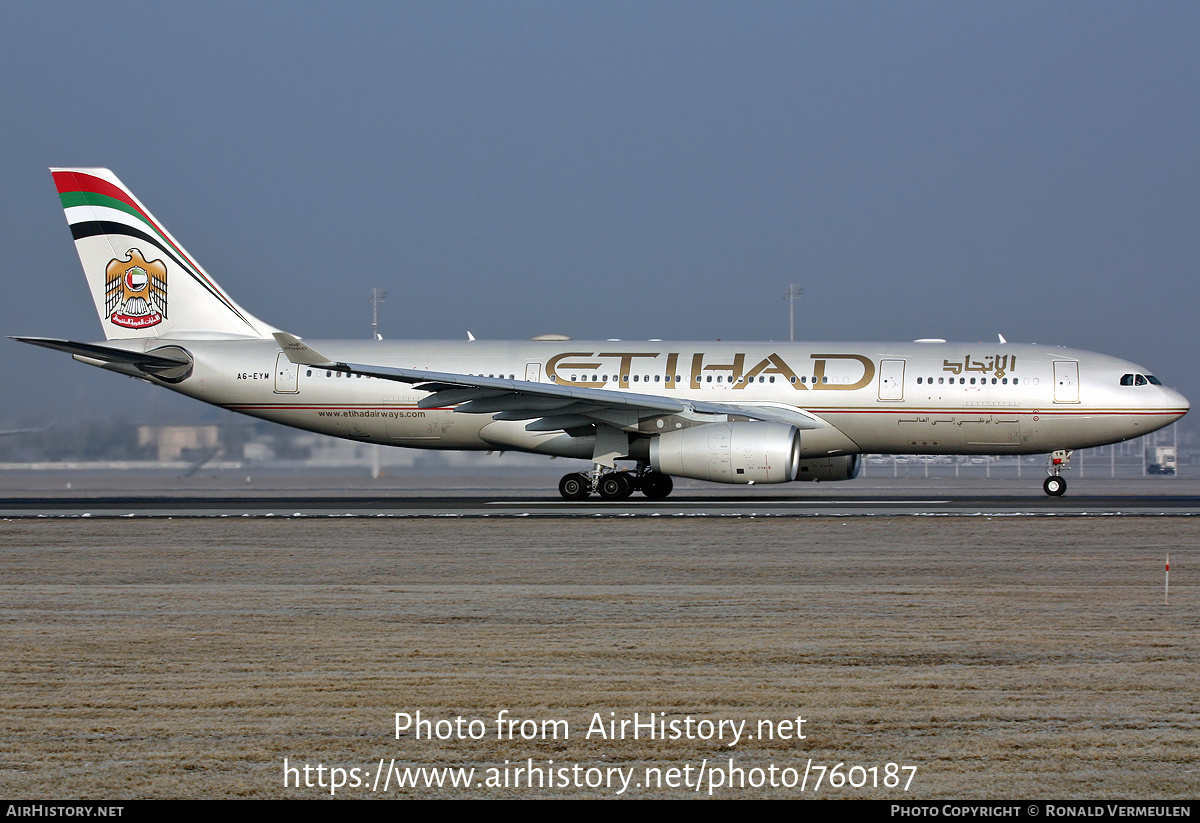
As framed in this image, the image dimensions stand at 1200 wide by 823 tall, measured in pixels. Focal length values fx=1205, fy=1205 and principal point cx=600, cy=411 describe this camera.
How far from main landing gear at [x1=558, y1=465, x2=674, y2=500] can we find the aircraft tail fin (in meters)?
8.76

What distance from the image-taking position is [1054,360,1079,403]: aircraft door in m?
25.9

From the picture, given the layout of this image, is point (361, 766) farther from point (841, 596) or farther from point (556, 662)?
point (841, 596)

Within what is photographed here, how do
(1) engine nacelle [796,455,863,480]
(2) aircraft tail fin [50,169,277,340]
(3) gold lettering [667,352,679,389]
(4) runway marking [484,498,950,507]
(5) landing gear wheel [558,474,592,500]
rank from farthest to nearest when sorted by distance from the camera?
(2) aircraft tail fin [50,169,277,340]
(1) engine nacelle [796,455,863,480]
(3) gold lettering [667,352,679,389]
(5) landing gear wheel [558,474,592,500]
(4) runway marking [484,498,950,507]

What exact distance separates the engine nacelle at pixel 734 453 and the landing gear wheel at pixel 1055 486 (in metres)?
7.51

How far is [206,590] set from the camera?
1216 centimetres

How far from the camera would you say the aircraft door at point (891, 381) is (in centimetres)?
2594

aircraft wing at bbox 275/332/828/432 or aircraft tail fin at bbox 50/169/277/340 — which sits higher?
aircraft tail fin at bbox 50/169/277/340

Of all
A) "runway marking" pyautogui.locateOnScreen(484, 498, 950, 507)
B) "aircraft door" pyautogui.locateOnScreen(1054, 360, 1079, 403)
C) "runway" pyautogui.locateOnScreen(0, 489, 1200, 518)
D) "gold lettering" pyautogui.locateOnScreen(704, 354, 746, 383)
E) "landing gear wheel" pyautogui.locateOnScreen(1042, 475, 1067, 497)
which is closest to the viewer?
"runway" pyautogui.locateOnScreen(0, 489, 1200, 518)

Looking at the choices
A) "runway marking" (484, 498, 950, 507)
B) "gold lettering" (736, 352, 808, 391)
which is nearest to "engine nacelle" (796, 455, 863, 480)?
"gold lettering" (736, 352, 808, 391)

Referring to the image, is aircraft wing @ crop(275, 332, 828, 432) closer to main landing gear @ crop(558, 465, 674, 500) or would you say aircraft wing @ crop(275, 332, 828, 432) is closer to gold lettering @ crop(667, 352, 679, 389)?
gold lettering @ crop(667, 352, 679, 389)

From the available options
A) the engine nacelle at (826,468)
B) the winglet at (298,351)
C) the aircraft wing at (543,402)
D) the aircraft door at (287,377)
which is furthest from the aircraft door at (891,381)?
the aircraft door at (287,377)

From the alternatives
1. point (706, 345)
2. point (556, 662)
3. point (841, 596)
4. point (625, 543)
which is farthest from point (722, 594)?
point (706, 345)

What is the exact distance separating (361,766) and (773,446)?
17.4m

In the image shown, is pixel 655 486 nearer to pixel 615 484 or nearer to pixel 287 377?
pixel 615 484
